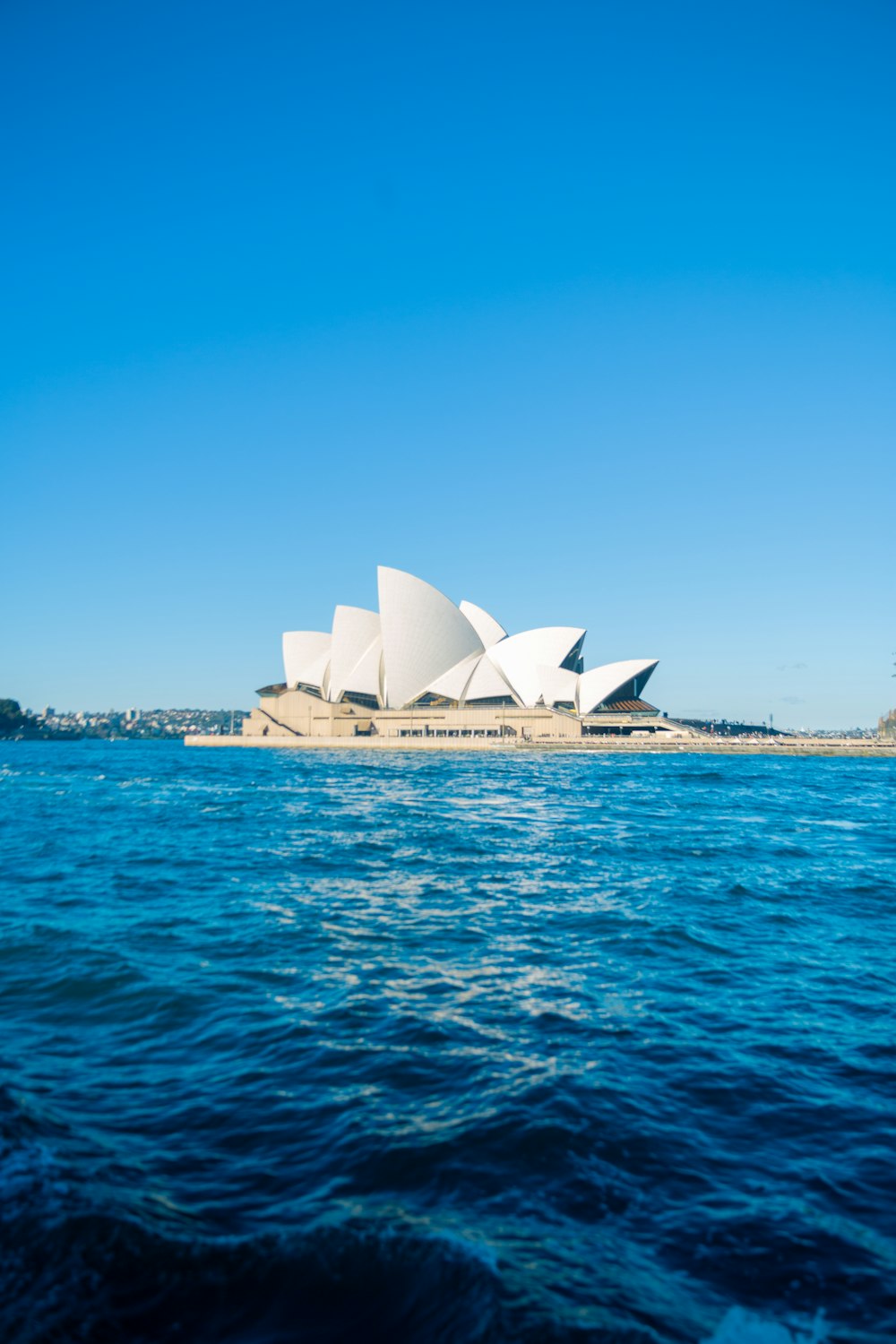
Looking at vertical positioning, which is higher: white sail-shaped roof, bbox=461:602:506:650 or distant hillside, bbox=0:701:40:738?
white sail-shaped roof, bbox=461:602:506:650

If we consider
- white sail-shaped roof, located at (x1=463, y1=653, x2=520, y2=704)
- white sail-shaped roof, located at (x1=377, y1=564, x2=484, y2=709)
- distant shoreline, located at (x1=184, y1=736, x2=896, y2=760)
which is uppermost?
white sail-shaped roof, located at (x1=377, y1=564, x2=484, y2=709)

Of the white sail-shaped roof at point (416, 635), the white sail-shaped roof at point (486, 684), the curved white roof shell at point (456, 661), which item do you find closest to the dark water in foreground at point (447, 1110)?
the white sail-shaped roof at point (416, 635)

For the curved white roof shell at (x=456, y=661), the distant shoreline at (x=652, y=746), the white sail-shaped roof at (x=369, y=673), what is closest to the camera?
the distant shoreline at (x=652, y=746)

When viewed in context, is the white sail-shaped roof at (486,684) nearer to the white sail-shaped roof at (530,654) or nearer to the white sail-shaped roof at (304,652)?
the white sail-shaped roof at (530,654)

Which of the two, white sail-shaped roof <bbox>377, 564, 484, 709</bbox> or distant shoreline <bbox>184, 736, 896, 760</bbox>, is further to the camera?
white sail-shaped roof <bbox>377, 564, 484, 709</bbox>

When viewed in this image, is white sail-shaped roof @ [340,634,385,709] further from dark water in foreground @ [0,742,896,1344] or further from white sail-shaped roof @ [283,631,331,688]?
dark water in foreground @ [0,742,896,1344]

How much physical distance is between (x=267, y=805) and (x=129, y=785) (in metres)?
13.2

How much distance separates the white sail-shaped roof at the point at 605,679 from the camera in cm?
6888

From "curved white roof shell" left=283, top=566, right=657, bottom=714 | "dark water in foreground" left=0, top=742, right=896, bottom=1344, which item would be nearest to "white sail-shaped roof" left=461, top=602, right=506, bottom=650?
"curved white roof shell" left=283, top=566, right=657, bottom=714

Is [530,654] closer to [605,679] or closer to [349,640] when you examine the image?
[605,679]

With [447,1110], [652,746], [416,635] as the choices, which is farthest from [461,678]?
[447,1110]

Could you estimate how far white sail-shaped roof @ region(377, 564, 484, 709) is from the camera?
63.7m

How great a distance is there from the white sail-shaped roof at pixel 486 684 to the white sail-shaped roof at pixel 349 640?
10.2 metres

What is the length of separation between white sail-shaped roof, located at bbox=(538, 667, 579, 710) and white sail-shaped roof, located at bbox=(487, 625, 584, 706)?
41 centimetres
